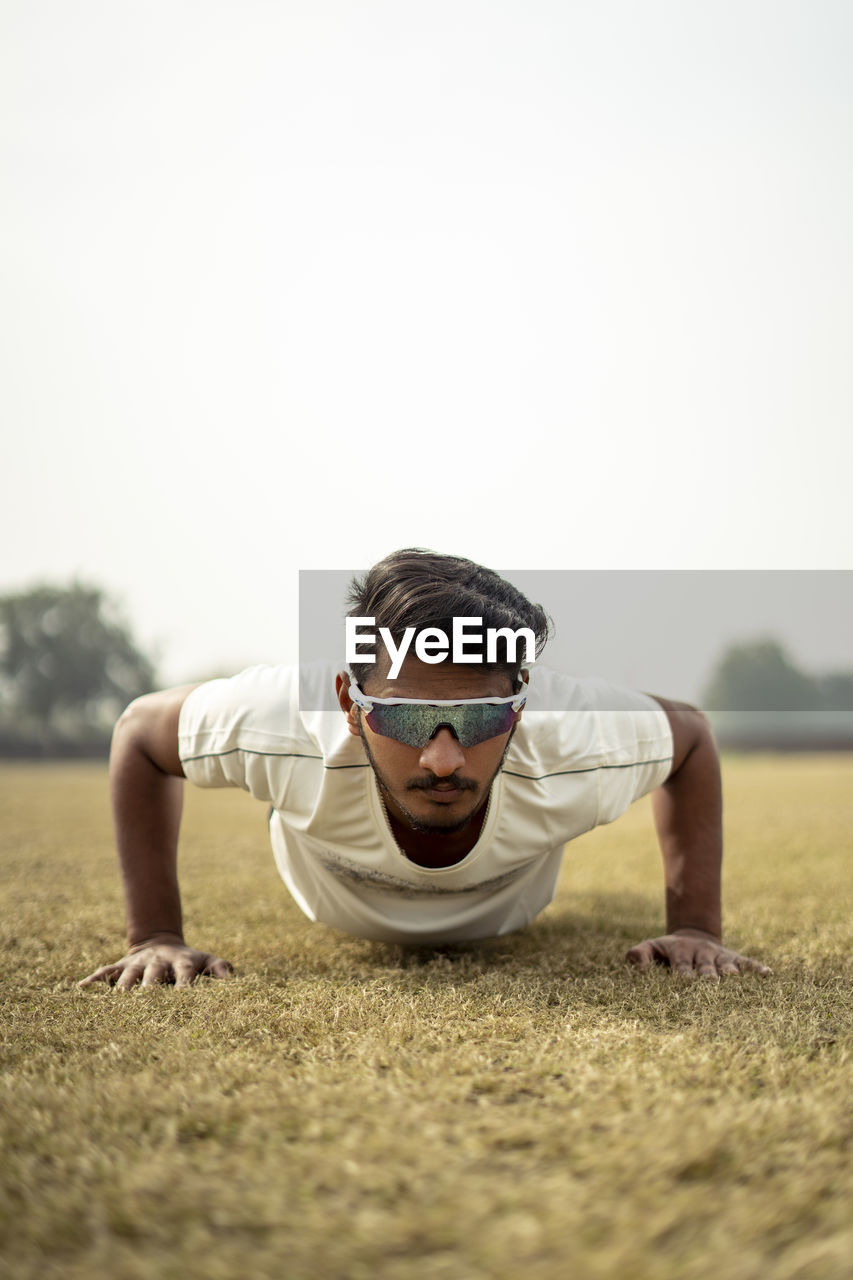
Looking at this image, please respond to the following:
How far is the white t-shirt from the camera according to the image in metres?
2.40

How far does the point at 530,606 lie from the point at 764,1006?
3.53 ft

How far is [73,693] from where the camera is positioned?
131 feet

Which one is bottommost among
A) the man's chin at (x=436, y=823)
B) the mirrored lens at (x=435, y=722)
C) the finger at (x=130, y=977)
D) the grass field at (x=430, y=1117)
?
the finger at (x=130, y=977)

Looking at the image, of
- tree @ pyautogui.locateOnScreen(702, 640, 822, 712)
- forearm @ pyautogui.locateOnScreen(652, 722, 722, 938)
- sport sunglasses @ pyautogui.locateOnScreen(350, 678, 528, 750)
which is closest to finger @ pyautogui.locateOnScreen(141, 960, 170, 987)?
sport sunglasses @ pyautogui.locateOnScreen(350, 678, 528, 750)

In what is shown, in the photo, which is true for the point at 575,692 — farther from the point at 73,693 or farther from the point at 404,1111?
the point at 73,693

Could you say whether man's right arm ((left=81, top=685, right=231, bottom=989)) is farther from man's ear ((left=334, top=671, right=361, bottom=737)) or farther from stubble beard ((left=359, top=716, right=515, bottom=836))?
stubble beard ((left=359, top=716, right=515, bottom=836))

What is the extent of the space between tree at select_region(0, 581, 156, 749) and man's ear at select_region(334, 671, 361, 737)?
3782 centimetres

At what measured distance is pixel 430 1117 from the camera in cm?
137

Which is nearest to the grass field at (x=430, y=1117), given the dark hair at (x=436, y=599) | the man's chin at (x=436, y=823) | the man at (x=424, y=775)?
the man at (x=424, y=775)

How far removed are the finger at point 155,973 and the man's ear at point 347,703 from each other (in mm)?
756

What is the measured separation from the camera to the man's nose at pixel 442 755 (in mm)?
2168

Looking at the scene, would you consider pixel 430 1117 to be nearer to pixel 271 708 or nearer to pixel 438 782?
pixel 438 782

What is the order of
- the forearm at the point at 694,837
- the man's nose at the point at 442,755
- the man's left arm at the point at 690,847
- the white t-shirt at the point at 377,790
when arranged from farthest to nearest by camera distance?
the forearm at the point at 694,837
the man's left arm at the point at 690,847
the white t-shirt at the point at 377,790
the man's nose at the point at 442,755

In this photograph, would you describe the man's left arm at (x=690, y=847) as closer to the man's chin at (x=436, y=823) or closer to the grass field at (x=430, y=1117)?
the grass field at (x=430, y=1117)
